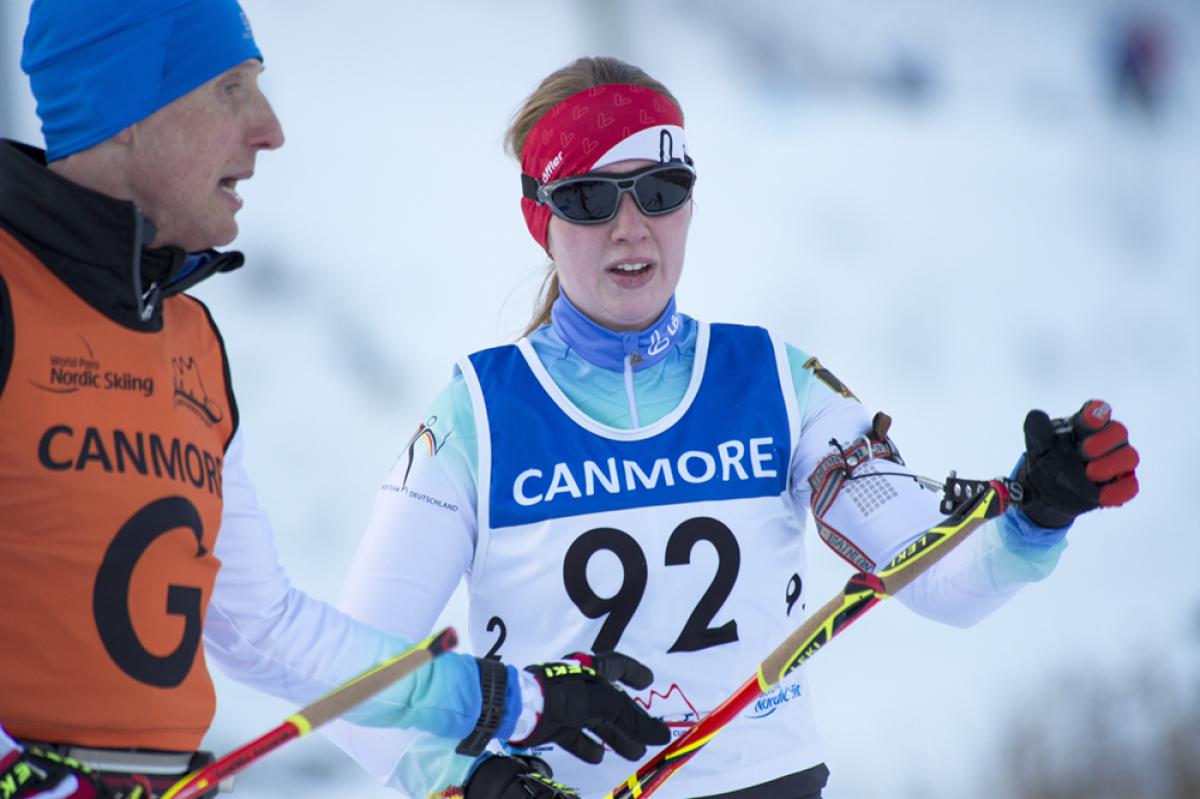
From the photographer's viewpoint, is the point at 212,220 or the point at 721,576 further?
the point at 721,576

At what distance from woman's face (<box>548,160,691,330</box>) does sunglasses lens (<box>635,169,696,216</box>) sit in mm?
13

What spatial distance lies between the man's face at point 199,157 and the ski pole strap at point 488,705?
58cm

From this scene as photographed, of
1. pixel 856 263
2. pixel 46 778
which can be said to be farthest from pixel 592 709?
pixel 856 263

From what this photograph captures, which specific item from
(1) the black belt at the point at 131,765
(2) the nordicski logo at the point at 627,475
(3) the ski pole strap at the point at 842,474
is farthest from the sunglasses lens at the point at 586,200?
(1) the black belt at the point at 131,765

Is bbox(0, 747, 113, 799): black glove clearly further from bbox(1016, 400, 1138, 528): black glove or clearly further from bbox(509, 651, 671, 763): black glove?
bbox(1016, 400, 1138, 528): black glove

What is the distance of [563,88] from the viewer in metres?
2.36

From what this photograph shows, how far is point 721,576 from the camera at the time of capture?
212 centimetres

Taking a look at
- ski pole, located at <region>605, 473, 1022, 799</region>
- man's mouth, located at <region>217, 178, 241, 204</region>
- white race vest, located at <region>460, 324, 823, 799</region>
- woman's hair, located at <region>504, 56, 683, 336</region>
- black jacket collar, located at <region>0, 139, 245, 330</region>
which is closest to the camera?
black jacket collar, located at <region>0, 139, 245, 330</region>

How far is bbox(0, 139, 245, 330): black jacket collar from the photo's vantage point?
4.80ft

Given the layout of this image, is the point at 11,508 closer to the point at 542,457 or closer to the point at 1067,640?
the point at 542,457

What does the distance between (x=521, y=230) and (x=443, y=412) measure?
1891 mm

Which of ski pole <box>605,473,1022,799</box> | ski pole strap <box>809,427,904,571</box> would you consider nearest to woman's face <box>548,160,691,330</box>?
ski pole strap <box>809,427,904,571</box>

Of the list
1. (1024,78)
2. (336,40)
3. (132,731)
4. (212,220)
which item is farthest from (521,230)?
(132,731)

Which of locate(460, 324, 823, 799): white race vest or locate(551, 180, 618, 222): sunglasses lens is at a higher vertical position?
locate(551, 180, 618, 222): sunglasses lens
